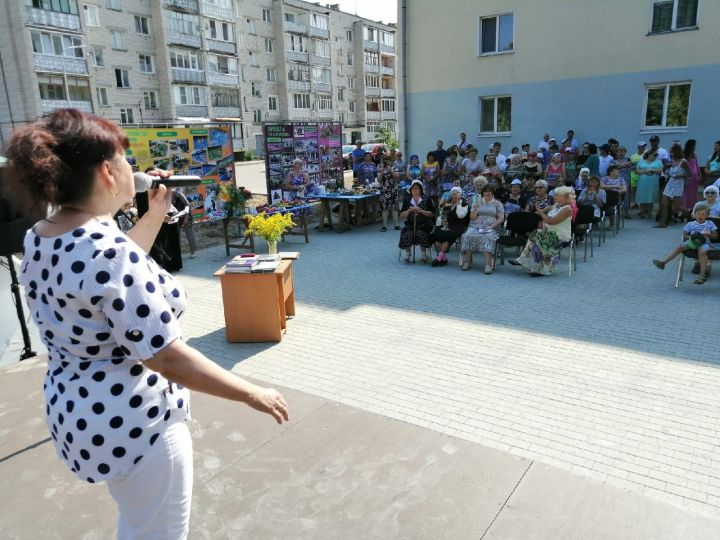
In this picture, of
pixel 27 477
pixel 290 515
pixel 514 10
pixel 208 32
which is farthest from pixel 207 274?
pixel 208 32

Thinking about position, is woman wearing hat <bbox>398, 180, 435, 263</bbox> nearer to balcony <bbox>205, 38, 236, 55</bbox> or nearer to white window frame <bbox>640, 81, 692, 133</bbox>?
white window frame <bbox>640, 81, 692, 133</bbox>

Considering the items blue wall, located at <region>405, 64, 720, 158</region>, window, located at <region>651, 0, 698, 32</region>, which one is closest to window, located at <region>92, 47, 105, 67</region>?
blue wall, located at <region>405, 64, 720, 158</region>

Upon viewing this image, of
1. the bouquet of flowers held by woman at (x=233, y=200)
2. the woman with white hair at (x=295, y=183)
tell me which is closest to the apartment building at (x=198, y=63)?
the woman with white hair at (x=295, y=183)

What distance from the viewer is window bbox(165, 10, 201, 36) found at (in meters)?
40.5

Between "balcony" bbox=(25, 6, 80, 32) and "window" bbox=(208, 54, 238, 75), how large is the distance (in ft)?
36.1

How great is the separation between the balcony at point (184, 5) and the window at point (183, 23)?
0.36 m

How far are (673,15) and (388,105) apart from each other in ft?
175

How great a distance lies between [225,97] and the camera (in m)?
46.2

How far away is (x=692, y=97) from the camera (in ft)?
43.3

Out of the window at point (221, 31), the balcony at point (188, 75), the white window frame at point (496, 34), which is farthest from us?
the window at point (221, 31)

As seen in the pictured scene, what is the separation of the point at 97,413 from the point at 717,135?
15.3 meters

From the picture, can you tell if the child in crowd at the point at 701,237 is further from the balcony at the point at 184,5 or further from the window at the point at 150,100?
the balcony at the point at 184,5

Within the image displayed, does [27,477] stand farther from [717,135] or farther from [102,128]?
[717,135]

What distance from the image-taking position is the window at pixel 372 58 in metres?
60.3
